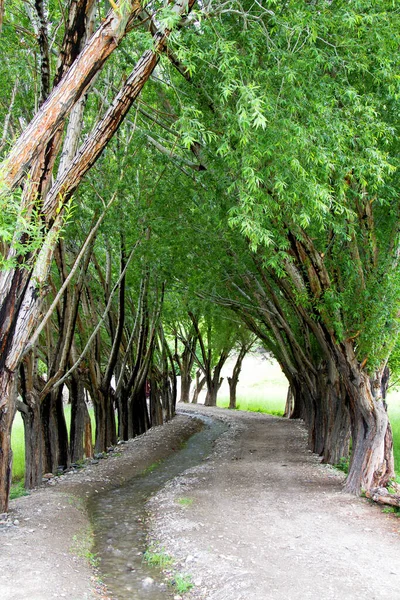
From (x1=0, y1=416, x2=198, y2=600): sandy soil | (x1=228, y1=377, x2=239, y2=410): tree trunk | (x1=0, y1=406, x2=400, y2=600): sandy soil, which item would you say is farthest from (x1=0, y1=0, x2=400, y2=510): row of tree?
(x1=228, y1=377, x2=239, y2=410): tree trunk

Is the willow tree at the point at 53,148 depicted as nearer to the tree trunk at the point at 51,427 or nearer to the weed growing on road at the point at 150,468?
the tree trunk at the point at 51,427

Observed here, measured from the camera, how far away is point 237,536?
8703 mm

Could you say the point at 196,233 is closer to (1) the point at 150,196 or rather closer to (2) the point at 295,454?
(1) the point at 150,196

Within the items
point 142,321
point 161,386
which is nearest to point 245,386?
point 161,386

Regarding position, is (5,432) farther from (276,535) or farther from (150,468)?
(150,468)

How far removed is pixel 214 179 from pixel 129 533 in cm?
606

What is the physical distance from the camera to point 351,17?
774 cm

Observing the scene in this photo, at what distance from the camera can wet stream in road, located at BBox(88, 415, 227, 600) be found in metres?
7.54

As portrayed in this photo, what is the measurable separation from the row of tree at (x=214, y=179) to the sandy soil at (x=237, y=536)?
3.65ft

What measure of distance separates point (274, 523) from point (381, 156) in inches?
229

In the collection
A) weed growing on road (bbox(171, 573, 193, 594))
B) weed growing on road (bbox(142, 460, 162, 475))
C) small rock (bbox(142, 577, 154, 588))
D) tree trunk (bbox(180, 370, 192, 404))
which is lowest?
small rock (bbox(142, 577, 154, 588))

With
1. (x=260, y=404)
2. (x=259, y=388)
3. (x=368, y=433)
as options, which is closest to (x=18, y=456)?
(x=368, y=433)

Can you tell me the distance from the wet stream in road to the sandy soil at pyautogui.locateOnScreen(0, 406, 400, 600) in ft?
0.87

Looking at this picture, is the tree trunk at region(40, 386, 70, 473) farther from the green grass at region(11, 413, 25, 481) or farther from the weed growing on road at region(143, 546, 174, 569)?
the weed growing on road at region(143, 546, 174, 569)
